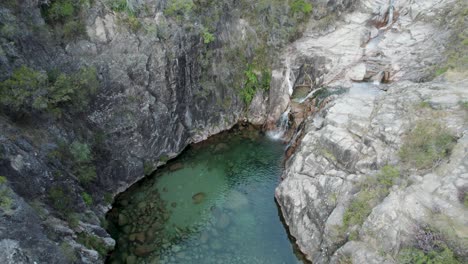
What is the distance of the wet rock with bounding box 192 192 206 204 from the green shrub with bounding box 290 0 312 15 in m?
18.6

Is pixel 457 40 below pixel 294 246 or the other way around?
the other way around

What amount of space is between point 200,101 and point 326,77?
11.0 m

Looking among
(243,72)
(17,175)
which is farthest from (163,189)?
(243,72)

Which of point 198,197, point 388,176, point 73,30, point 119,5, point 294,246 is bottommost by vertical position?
point 294,246

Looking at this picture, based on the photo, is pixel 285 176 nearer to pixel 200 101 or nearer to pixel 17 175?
pixel 200 101

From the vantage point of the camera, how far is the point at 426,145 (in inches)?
691

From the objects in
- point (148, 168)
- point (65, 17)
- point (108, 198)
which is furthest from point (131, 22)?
point (108, 198)

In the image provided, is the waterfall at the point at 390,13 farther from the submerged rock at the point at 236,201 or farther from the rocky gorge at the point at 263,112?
the submerged rock at the point at 236,201

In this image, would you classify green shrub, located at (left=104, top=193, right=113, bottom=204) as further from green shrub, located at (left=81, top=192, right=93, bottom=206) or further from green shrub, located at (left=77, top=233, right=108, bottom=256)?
green shrub, located at (left=77, top=233, right=108, bottom=256)

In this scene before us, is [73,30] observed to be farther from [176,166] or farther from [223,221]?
[223,221]

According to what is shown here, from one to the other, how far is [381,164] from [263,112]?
519 inches

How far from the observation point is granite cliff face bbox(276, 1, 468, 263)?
15344 mm

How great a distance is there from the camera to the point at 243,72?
96.7ft

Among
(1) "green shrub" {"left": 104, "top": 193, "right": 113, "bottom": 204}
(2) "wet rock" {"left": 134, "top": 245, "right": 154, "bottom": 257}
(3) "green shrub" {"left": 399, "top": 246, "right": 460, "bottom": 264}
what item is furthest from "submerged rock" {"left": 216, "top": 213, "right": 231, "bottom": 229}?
(3) "green shrub" {"left": 399, "top": 246, "right": 460, "bottom": 264}
